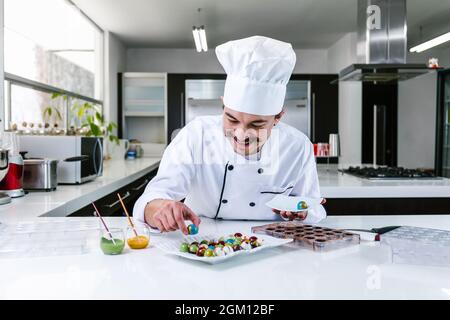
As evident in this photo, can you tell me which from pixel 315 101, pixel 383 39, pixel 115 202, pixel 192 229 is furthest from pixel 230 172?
pixel 315 101

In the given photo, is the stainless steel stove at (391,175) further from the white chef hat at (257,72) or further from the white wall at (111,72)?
the white wall at (111,72)

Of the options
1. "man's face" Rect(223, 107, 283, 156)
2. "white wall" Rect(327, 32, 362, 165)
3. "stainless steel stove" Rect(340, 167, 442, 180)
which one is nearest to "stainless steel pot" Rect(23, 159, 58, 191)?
"man's face" Rect(223, 107, 283, 156)

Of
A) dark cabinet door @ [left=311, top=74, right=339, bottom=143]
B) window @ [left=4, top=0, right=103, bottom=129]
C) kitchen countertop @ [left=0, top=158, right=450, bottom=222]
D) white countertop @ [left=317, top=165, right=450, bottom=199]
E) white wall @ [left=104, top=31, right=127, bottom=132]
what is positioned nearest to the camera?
kitchen countertop @ [left=0, top=158, right=450, bottom=222]

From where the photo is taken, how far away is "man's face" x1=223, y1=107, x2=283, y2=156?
4.93 ft

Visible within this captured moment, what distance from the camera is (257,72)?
4.89 feet

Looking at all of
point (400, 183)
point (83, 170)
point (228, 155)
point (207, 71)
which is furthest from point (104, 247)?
point (207, 71)

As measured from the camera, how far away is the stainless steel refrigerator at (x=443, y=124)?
253 inches

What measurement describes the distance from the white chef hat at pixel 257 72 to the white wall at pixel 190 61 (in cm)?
551

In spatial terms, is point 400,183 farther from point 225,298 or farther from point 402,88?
point 402,88

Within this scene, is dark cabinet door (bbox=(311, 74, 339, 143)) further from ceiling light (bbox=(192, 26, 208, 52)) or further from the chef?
the chef

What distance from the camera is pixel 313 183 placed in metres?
1.74

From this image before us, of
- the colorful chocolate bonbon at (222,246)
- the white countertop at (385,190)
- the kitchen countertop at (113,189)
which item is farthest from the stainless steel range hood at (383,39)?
the colorful chocolate bonbon at (222,246)

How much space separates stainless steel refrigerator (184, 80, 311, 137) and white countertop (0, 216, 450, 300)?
5160mm

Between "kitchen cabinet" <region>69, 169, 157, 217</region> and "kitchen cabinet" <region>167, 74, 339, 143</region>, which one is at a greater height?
"kitchen cabinet" <region>167, 74, 339, 143</region>
